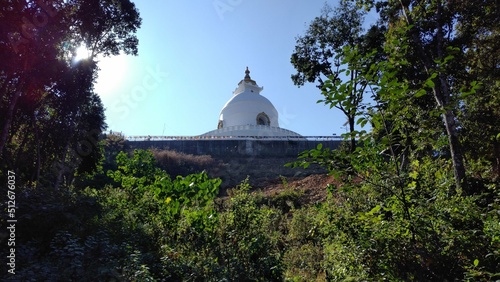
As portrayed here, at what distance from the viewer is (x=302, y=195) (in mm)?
12328

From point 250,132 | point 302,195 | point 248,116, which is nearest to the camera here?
point 302,195

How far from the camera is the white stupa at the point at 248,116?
32469mm

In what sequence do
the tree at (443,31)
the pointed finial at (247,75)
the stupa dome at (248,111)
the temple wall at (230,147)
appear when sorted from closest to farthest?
the tree at (443,31), the temple wall at (230,147), the stupa dome at (248,111), the pointed finial at (247,75)

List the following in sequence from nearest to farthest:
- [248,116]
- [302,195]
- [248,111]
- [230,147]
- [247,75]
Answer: [302,195] < [230,147] < [248,116] < [248,111] < [247,75]

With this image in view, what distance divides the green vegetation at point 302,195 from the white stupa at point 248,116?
64.3 feet

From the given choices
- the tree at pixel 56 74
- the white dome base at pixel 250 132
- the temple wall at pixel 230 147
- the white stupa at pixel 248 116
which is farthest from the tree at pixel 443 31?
the white stupa at pixel 248 116

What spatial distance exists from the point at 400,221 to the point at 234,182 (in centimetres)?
1508

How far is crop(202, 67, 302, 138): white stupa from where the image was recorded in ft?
107

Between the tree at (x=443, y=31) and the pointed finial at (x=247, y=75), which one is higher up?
the pointed finial at (x=247, y=75)

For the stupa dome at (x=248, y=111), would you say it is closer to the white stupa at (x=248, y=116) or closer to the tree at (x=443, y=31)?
the white stupa at (x=248, y=116)

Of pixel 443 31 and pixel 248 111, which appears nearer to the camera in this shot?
pixel 443 31

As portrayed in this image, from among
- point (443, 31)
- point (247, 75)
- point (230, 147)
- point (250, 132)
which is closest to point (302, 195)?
point (443, 31)

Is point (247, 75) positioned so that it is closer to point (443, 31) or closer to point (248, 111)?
point (248, 111)

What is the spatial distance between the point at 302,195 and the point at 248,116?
23459mm
